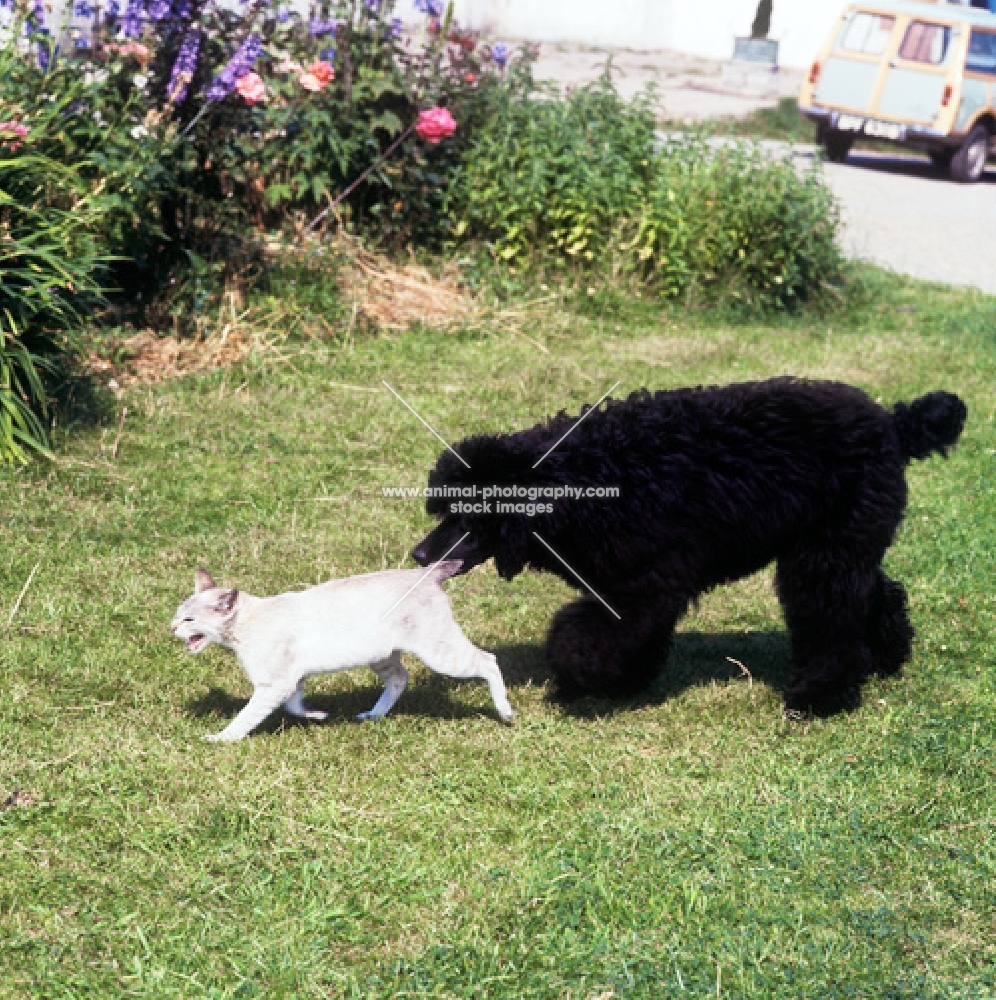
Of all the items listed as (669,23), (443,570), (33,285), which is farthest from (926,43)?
(443,570)

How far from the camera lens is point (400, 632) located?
4348 millimetres

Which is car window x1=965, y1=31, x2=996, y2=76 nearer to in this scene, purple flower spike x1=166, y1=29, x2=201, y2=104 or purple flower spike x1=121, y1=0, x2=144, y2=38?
purple flower spike x1=166, y1=29, x2=201, y2=104

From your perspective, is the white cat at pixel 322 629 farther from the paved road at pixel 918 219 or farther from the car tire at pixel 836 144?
the car tire at pixel 836 144

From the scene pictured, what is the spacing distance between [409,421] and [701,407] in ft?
9.94

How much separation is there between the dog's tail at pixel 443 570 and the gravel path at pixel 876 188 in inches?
254

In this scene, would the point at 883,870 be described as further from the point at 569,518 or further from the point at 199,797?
the point at 199,797

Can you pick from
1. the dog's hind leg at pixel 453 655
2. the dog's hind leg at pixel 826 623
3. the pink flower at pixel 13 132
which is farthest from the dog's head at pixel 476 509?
the pink flower at pixel 13 132

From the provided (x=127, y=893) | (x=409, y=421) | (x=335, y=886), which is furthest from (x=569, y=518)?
Result: (x=409, y=421)

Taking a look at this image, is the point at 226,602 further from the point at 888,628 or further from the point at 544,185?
the point at 544,185

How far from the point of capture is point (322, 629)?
4.30 m

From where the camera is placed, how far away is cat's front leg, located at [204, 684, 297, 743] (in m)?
4.33

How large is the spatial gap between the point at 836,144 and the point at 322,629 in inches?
573

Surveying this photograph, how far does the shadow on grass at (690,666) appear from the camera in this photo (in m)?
4.93

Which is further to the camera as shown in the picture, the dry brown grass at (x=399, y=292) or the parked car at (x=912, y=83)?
the parked car at (x=912, y=83)
